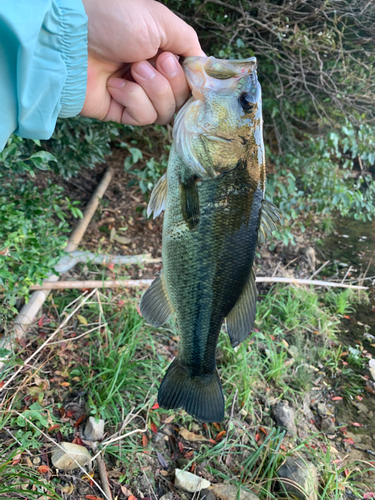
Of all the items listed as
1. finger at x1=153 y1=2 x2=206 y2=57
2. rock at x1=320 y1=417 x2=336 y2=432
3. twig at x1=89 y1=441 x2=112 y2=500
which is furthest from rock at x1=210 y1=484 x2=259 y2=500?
finger at x1=153 y1=2 x2=206 y2=57

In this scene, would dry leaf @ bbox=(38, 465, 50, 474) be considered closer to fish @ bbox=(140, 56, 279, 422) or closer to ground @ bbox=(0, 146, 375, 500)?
ground @ bbox=(0, 146, 375, 500)

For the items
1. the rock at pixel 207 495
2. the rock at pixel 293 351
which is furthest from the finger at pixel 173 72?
the rock at pixel 293 351

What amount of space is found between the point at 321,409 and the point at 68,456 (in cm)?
252

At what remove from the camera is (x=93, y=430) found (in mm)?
2303

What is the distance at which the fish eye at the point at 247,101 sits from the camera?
1476 mm

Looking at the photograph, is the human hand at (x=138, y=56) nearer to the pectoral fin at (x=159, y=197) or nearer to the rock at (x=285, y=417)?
the pectoral fin at (x=159, y=197)

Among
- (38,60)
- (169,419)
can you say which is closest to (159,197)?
(38,60)

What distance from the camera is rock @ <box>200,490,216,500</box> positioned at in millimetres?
2298

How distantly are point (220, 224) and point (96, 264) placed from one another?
2510 millimetres

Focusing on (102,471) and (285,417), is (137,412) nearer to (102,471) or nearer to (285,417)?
(102,471)

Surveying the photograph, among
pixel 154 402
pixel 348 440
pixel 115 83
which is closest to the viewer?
pixel 115 83

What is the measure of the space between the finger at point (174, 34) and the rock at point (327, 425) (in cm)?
337

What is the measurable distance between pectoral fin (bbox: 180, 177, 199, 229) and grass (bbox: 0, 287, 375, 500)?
58.3 inches

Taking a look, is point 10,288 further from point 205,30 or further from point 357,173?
point 357,173
